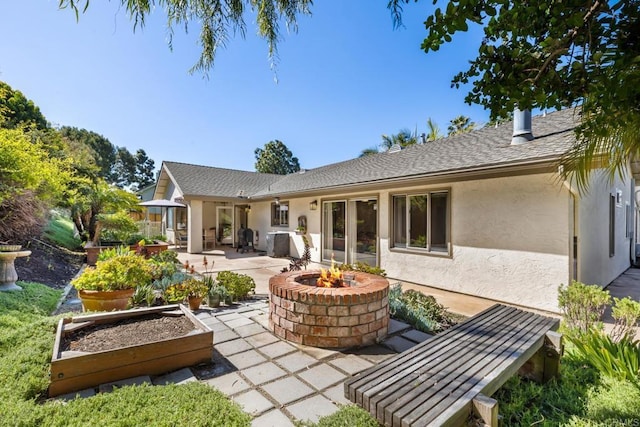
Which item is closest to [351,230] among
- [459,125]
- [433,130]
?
[433,130]

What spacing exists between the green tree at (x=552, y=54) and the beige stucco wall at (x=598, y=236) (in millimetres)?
4838

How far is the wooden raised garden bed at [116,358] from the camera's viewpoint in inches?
101

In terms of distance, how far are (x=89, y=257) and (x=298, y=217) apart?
7.57m

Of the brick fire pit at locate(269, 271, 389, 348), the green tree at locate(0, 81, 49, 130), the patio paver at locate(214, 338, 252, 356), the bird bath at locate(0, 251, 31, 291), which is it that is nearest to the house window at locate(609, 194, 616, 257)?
the brick fire pit at locate(269, 271, 389, 348)

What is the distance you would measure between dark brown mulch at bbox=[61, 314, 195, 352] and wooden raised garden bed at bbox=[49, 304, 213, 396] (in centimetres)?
8

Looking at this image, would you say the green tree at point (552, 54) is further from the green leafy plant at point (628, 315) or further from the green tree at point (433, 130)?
the green tree at point (433, 130)

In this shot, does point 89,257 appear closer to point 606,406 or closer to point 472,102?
point 472,102

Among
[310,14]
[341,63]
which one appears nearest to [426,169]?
[341,63]

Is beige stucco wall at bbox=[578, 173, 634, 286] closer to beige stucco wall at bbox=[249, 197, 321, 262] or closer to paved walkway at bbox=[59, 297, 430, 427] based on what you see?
paved walkway at bbox=[59, 297, 430, 427]

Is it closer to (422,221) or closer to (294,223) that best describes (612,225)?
(422,221)

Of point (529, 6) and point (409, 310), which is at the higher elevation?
point (529, 6)

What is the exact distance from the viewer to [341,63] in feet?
22.7

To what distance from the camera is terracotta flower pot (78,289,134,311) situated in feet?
15.5

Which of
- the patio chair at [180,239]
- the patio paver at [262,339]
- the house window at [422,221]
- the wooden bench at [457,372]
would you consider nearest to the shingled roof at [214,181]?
the patio chair at [180,239]
